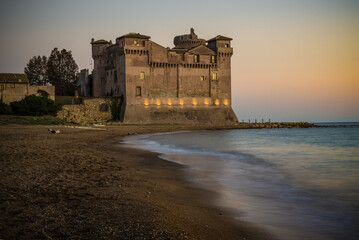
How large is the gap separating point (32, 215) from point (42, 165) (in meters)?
5.20

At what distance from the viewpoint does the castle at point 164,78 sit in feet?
163

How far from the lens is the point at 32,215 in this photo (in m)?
5.41

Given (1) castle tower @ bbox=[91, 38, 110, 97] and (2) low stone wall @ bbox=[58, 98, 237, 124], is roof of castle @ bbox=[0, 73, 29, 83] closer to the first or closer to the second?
(2) low stone wall @ bbox=[58, 98, 237, 124]

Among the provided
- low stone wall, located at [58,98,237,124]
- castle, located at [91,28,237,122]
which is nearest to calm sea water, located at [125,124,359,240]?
low stone wall, located at [58,98,237,124]

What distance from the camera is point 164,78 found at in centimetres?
5222

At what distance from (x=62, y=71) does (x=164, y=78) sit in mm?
19309

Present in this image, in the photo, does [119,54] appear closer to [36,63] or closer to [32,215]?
[36,63]

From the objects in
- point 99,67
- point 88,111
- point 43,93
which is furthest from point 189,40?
point 43,93

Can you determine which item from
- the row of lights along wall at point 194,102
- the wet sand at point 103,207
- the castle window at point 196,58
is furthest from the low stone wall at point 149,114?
the wet sand at point 103,207

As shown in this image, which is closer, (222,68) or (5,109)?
(5,109)

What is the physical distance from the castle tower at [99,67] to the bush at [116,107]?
257 inches

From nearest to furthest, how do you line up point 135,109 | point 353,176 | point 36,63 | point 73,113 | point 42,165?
point 42,165, point 353,176, point 73,113, point 135,109, point 36,63

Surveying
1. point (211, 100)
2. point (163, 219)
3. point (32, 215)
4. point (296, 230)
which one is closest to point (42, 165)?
point (32, 215)

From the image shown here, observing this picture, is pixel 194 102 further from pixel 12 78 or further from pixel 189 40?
pixel 12 78
